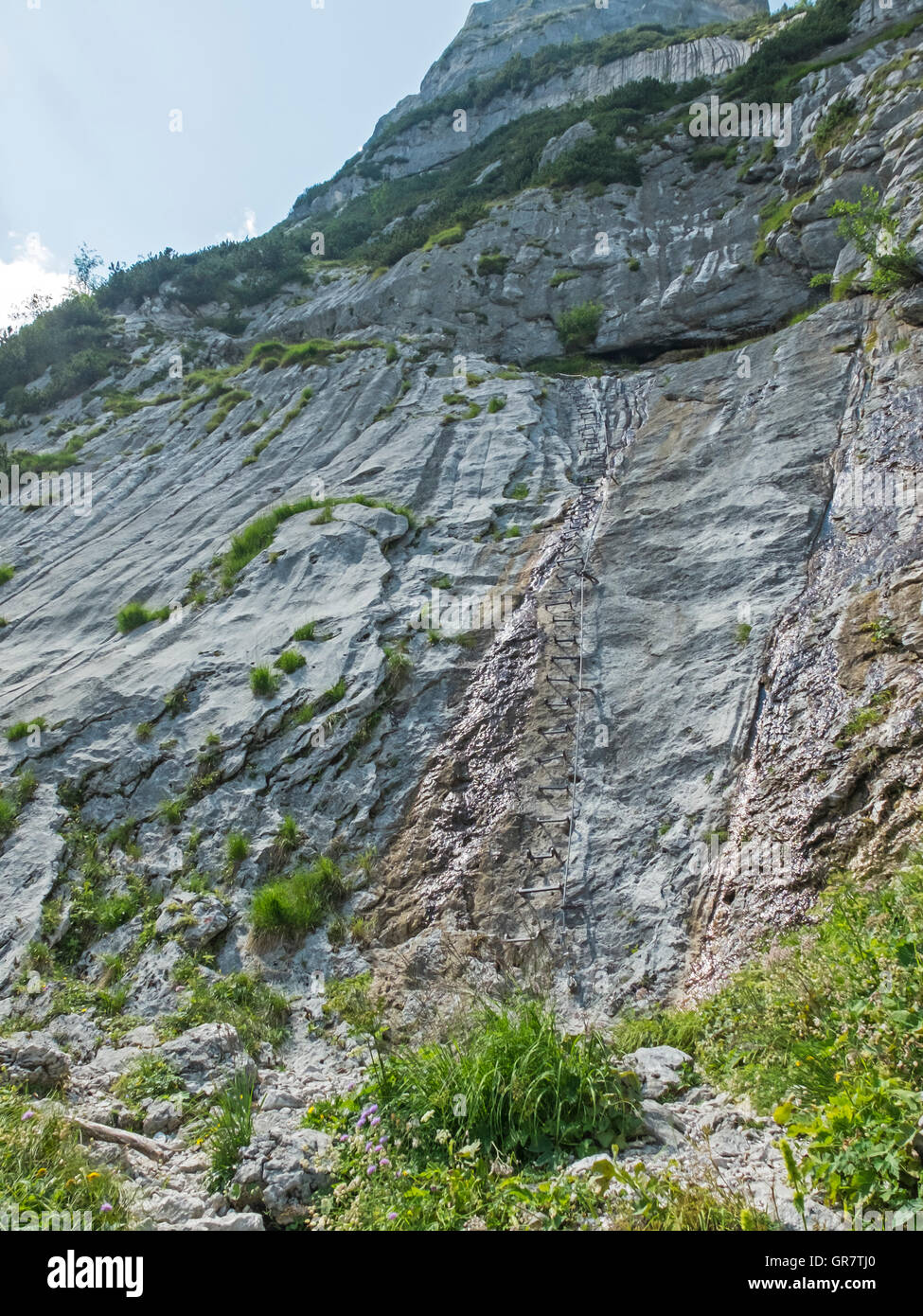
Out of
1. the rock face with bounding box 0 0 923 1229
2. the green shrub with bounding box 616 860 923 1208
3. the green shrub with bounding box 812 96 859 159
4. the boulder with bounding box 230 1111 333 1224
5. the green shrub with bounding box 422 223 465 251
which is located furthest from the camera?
the green shrub with bounding box 422 223 465 251

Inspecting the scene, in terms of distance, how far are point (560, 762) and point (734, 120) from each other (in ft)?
101

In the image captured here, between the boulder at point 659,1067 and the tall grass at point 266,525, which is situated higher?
the tall grass at point 266,525

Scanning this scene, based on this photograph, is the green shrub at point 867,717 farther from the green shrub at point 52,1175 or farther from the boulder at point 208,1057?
the green shrub at point 52,1175

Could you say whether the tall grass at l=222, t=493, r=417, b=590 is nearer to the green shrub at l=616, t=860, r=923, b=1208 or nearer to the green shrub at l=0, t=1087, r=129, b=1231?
the green shrub at l=0, t=1087, r=129, b=1231

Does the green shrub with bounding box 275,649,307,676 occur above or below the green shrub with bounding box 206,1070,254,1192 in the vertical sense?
above

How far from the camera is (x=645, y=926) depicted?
830 centimetres

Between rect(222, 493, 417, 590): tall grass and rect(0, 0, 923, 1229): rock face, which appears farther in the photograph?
rect(222, 493, 417, 590): tall grass

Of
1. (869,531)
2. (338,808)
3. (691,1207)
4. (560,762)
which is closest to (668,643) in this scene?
(560,762)

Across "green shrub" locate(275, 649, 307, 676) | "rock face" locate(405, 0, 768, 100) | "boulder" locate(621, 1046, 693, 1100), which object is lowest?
"boulder" locate(621, 1046, 693, 1100)

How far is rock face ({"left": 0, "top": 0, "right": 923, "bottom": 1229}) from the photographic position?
25.7 ft

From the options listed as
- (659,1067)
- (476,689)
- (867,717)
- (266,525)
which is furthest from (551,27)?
(659,1067)

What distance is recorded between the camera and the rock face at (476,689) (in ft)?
25.7

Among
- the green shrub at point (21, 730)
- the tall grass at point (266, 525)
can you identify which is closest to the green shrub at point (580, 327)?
the tall grass at point (266, 525)

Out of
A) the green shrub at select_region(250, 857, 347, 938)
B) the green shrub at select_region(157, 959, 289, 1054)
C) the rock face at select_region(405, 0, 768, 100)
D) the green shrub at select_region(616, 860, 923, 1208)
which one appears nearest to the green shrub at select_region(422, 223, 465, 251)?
the green shrub at select_region(250, 857, 347, 938)
